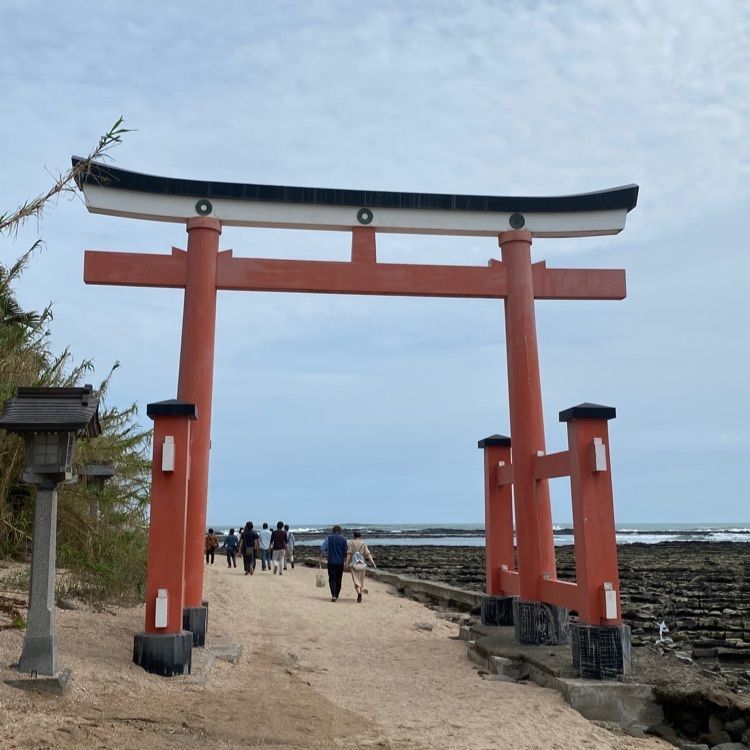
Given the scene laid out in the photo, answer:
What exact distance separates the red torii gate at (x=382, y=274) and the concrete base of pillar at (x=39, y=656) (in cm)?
265

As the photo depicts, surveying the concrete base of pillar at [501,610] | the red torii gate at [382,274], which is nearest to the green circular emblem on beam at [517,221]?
the red torii gate at [382,274]

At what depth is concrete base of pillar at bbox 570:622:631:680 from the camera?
6867mm

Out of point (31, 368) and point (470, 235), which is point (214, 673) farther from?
point (470, 235)

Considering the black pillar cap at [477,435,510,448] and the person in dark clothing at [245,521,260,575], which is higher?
the black pillar cap at [477,435,510,448]

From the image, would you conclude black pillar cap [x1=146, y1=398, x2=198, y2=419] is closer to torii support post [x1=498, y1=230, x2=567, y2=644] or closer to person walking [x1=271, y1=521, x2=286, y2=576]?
torii support post [x1=498, y1=230, x2=567, y2=644]

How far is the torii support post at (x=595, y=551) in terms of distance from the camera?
6918mm

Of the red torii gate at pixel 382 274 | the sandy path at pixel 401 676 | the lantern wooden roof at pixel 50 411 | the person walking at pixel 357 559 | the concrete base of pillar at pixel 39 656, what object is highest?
the red torii gate at pixel 382 274

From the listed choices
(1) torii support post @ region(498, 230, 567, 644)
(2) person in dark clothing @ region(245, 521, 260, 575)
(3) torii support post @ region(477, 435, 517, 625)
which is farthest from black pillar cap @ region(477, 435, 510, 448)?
(2) person in dark clothing @ region(245, 521, 260, 575)

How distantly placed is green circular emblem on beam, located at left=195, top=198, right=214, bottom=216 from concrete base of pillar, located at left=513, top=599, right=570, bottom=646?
6.10 m

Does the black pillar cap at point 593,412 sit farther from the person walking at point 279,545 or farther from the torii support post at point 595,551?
the person walking at point 279,545

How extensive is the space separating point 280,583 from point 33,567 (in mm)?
11110

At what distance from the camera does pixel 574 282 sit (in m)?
9.51

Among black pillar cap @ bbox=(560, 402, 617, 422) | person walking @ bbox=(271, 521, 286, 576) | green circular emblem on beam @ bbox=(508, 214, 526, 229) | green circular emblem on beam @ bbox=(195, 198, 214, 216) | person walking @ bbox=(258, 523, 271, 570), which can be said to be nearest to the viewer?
black pillar cap @ bbox=(560, 402, 617, 422)

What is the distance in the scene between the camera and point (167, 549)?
708cm
